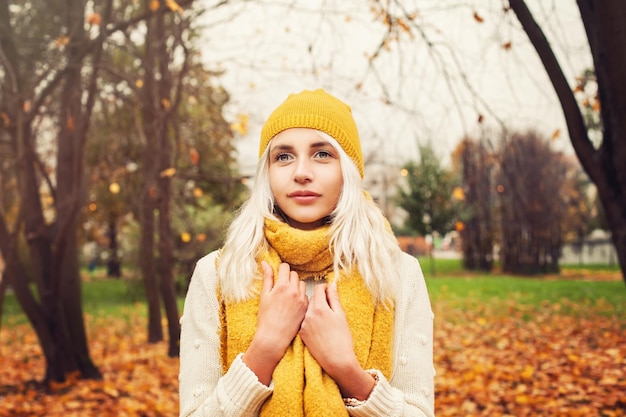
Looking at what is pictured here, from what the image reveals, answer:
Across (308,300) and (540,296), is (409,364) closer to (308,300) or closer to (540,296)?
(308,300)

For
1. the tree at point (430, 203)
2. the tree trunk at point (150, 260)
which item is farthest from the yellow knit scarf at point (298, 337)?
the tree at point (430, 203)

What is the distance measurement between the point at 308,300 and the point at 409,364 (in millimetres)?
349

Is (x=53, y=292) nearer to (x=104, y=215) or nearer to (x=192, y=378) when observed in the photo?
(x=192, y=378)

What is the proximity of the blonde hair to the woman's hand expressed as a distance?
154 mm

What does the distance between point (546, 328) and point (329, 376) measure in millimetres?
7964

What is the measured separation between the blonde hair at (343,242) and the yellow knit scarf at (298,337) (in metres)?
0.03

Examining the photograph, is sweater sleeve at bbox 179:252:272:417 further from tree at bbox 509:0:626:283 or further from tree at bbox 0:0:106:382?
tree at bbox 0:0:106:382

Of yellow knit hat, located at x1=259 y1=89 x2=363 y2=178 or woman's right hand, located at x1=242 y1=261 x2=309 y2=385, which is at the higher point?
yellow knit hat, located at x1=259 y1=89 x2=363 y2=178

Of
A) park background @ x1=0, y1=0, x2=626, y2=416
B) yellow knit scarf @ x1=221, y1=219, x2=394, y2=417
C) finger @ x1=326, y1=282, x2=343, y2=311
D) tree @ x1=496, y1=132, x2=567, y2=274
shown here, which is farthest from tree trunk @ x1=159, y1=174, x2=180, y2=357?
tree @ x1=496, y1=132, x2=567, y2=274

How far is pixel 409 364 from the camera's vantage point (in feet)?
5.25

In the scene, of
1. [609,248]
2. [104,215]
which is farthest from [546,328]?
[609,248]

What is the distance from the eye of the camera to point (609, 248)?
26578mm

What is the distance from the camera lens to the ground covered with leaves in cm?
490

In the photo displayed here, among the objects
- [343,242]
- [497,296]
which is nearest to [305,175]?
[343,242]
